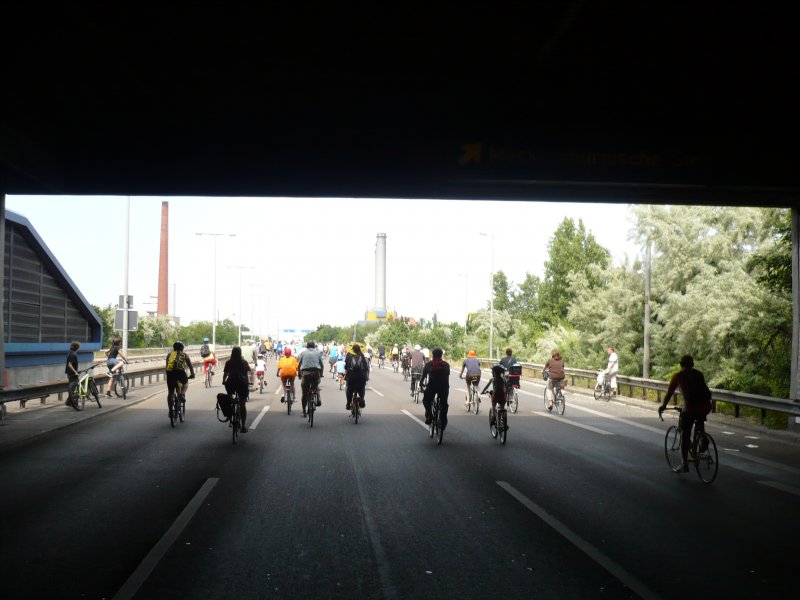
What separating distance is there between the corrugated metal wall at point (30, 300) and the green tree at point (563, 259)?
55955 millimetres

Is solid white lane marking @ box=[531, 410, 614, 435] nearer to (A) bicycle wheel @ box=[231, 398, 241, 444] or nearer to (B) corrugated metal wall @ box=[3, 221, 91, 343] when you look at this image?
(A) bicycle wheel @ box=[231, 398, 241, 444]

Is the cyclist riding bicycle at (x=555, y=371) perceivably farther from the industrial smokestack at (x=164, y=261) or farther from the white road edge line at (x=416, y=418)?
the industrial smokestack at (x=164, y=261)

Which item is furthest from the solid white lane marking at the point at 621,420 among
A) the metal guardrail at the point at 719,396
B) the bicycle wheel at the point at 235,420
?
the bicycle wheel at the point at 235,420

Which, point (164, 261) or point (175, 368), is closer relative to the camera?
point (175, 368)

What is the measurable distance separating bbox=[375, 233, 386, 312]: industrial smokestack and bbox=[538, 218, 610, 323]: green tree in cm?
7630

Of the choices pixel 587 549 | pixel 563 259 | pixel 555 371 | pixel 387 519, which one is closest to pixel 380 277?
pixel 563 259

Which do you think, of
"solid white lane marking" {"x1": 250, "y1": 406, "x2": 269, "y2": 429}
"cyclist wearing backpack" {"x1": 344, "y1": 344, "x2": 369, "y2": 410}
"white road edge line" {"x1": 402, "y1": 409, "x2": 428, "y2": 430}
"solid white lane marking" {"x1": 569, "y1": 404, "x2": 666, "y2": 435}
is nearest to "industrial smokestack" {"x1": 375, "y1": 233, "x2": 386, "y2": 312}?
"solid white lane marking" {"x1": 569, "y1": 404, "x2": 666, "y2": 435}

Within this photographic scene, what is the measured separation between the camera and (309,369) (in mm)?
17719

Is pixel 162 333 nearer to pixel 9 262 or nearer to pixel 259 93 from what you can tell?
pixel 9 262

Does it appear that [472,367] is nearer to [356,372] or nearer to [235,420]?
[356,372]

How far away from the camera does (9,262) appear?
78.4 feet

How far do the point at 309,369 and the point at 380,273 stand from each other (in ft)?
456

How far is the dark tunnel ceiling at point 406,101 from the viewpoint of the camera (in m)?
7.98

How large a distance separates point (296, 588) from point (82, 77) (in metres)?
7.03
